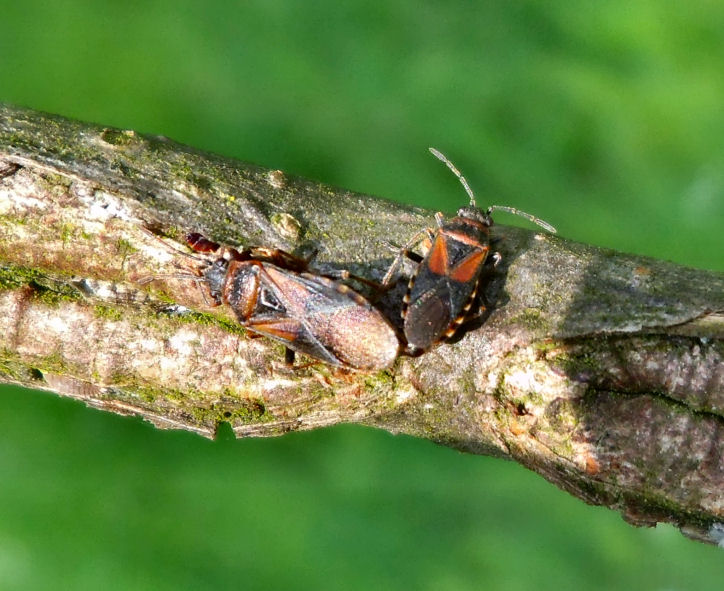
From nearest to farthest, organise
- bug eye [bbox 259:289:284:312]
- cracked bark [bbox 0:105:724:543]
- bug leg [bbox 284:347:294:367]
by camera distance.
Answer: cracked bark [bbox 0:105:724:543]
bug leg [bbox 284:347:294:367]
bug eye [bbox 259:289:284:312]

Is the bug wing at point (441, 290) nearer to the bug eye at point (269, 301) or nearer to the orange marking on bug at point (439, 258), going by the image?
the orange marking on bug at point (439, 258)

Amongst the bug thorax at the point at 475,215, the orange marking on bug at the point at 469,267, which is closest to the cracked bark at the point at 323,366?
the orange marking on bug at the point at 469,267

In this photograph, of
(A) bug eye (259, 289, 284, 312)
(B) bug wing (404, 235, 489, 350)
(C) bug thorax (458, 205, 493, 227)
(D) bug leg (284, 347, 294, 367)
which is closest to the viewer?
(B) bug wing (404, 235, 489, 350)

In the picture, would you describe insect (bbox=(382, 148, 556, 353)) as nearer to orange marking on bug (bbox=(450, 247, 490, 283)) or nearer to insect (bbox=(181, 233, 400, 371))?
orange marking on bug (bbox=(450, 247, 490, 283))

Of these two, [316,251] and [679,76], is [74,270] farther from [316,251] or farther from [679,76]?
[679,76]

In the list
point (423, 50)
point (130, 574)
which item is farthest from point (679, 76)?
point (130, 574)

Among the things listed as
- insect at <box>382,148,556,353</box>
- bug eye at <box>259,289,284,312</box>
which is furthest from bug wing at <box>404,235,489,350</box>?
bug eye at <box>259,289,284,312</box>
